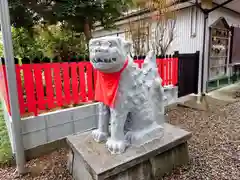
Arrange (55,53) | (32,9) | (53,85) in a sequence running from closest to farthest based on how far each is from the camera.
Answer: (53,85), (32,9), (55,53)

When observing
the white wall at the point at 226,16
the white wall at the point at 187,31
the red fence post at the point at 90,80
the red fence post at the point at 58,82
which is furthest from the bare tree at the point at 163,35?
the red fence post at the point at 58,82

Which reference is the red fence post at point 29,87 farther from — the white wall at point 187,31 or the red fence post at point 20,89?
the white wall at point 187,31

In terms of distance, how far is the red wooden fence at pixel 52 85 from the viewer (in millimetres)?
2160

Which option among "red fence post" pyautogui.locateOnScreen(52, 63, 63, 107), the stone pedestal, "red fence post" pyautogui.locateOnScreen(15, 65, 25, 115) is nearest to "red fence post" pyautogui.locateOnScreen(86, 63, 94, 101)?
"red fence post" pyautogui.locateOnScreen(52, 63, 63, 107)

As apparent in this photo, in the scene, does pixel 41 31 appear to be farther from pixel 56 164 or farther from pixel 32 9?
pixel 56 164

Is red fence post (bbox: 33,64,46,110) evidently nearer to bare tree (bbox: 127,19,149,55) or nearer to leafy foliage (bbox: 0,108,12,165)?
leafy foliage (bbox: 0,108,12,165)

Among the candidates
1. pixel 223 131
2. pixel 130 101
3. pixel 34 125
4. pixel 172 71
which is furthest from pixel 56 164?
pixel 172 71

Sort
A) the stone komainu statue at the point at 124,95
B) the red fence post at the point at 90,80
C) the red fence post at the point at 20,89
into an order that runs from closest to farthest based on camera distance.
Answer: the stone komainu statue at the point at 124,95 → the red fence post at the point at 20,89 → the red fence post at the point at 90,80

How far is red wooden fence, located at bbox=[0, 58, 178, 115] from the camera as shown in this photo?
7.09 feet

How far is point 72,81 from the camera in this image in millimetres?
2518

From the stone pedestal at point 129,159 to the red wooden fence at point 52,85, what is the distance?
0.65 m

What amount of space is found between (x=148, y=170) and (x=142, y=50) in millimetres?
4341

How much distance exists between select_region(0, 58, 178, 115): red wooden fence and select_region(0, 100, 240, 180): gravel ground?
26.9 inches

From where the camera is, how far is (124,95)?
163 centimetres
